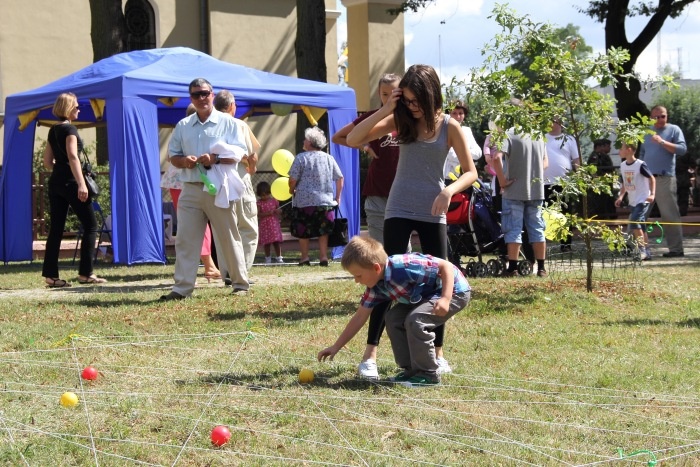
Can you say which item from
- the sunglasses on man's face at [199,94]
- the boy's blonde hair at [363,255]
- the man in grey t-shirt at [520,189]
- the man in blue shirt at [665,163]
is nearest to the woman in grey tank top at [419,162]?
the boy's blonde hair at [363,255]

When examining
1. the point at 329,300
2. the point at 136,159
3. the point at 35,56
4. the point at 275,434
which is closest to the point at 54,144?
the point at 136,159

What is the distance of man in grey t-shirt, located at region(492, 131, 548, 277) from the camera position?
10.4 metres

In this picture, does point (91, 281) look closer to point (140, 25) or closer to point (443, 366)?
point (443, 366)

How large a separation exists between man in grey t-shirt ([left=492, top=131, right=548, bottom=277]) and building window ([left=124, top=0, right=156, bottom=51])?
15.0 m

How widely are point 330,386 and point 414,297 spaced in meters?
0.62

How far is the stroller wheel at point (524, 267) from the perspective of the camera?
1081 centimetres

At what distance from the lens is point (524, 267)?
10828 mm

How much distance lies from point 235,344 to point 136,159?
6230mm

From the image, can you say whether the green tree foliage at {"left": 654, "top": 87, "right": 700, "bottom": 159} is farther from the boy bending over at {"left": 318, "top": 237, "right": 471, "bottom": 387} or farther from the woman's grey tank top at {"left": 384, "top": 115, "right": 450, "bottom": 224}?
the boy bending over at {"left": 318, "top": 237, "right": 471, "bottom": 387}

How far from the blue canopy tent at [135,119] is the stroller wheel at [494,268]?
3.06 m

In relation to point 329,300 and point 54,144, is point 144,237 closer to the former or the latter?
point 54,144

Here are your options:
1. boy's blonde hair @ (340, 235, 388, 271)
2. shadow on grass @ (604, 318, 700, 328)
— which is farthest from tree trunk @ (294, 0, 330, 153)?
boy's blonde hair @ (340, 235, 388, 271)

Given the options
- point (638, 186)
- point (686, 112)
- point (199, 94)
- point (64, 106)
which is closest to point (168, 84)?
point (64, 106)

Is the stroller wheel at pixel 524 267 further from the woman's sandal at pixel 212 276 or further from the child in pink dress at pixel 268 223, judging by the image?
the child in pink dress at pixel 268 223
